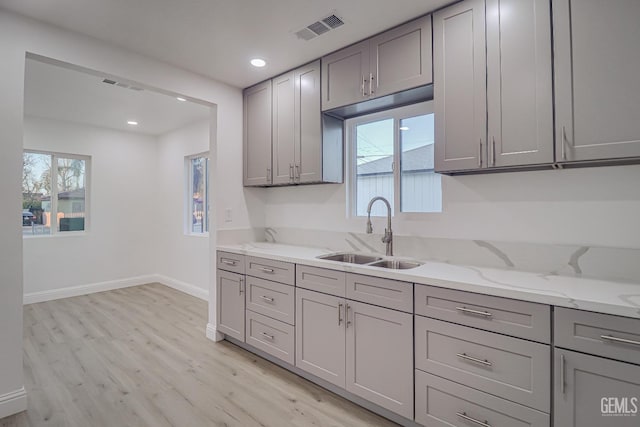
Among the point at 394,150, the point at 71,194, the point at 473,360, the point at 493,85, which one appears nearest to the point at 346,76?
the point at 394,150

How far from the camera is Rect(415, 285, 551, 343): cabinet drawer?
4.55ft

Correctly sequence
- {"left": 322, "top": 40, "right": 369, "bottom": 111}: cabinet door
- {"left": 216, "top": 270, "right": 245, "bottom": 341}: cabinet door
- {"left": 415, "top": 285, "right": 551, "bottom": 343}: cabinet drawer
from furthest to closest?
A: {"left": 216, "top": 270, "right": 245, "bottom": 341}: cabinet door, {"left": 322, "top": 40, "right": 369, "bottom": 111}: cabinet door, {"left": 415, "top": 285, "right": 551, "bottom": 343}: cabinet drawer

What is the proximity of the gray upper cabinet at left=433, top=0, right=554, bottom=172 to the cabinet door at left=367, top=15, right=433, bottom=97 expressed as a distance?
7 cm

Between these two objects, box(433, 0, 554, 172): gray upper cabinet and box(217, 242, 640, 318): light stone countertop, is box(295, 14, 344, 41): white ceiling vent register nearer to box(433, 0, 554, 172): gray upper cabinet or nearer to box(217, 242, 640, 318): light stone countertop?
box(433, 0, 554, 172): gray upper cabinet

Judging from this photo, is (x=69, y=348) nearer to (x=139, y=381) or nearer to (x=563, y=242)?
(x=139, y=381)

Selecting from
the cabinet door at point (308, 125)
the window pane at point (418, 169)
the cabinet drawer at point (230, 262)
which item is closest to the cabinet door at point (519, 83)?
the window pane at point (418, 169)

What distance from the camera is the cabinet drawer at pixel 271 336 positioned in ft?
8.00

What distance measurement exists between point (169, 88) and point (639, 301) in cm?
336

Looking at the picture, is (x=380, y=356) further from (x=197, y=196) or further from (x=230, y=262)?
(x=197, y=196)

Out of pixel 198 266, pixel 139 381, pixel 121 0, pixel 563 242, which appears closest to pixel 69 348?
pixel 139 381

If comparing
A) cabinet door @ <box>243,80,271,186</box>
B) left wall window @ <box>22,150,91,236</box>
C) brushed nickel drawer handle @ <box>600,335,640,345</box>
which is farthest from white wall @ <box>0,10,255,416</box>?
brushed nickel drawer handle @ <box>600,335,640,345</box>

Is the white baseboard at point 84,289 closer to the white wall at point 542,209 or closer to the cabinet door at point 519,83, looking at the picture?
the white wall at point 542,209

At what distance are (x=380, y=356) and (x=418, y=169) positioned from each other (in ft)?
4.59

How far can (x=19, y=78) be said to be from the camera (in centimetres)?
206
